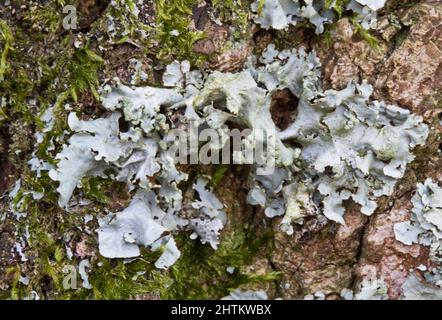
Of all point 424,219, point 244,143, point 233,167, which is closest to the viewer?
point 244,143

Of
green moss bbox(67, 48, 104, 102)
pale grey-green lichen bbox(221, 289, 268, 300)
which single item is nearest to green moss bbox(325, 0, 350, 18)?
green moss bbox(67, 48, 104, 102)

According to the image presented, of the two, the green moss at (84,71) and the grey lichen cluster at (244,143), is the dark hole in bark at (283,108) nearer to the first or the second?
the grey lichen cluster at (244,143)

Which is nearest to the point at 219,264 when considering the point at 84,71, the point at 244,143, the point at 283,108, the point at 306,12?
the point at 244,143

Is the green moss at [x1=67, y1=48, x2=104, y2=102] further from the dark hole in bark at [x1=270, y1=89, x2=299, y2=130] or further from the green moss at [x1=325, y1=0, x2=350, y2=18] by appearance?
the green moss at [x1=325, y1=0, x2=350, y2=18]

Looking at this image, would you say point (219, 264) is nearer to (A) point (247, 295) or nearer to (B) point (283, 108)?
(A) point (247, 295)

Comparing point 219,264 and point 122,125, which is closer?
point 122,125
